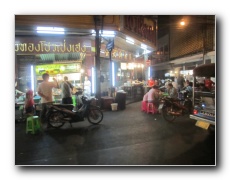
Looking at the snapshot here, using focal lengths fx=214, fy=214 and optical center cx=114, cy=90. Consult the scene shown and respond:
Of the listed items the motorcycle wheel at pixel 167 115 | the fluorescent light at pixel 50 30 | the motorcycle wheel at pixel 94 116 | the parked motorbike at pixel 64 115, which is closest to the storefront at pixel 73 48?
the fluorescent light at pixel 50 30

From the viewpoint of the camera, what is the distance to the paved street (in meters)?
4.04

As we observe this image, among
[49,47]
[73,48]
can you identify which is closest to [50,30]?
[49,47]

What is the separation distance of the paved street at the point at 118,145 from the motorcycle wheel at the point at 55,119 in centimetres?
24

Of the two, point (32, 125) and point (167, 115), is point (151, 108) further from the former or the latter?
point (32, 125)

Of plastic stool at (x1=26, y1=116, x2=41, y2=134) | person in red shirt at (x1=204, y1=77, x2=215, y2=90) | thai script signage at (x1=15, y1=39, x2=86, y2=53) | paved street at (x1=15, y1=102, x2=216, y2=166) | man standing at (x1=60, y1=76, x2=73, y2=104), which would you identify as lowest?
paved street at (x1=15, y1=102, x2=216, y2=166)

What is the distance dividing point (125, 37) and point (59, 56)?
2851mm

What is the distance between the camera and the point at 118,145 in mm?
4730

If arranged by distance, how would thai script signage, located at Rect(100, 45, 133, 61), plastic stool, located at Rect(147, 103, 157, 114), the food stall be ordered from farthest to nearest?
1. thai script signage, located at Rect(100, 45, 133, 61)
2. plastic stool, located at Rect(147, 103, 157, 114)
3. the food stall

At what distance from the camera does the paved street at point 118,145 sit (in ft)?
13.3

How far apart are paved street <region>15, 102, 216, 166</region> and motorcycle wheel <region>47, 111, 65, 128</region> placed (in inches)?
9.5

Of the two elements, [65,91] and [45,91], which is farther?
[65,91]

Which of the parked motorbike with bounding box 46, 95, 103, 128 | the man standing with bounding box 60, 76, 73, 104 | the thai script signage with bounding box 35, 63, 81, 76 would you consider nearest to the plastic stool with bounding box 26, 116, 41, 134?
the parked motorbike with bounding box 46, 95, 103, 128

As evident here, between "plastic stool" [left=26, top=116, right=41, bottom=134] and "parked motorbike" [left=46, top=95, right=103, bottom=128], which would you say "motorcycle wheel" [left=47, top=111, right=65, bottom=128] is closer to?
"parked motorbike" [left=46, top=95, right=103, bottom=128]

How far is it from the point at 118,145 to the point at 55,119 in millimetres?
2397
